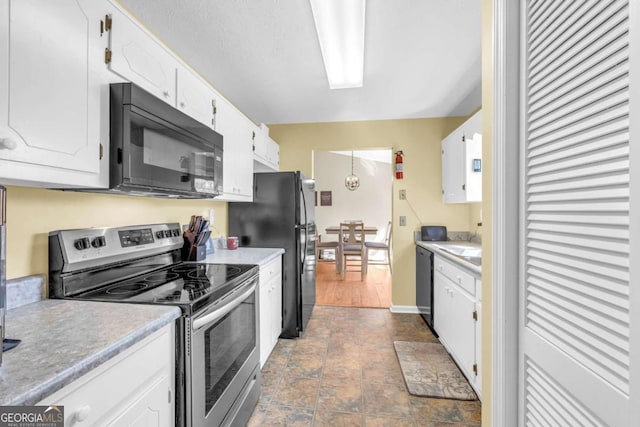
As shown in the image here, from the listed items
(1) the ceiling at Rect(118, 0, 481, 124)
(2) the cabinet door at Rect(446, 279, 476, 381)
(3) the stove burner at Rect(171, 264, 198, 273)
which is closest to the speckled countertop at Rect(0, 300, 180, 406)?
(3) the stove burner at Rect(171, 264, 198, 273)

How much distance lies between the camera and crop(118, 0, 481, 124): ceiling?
1667 mm

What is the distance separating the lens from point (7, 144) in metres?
0.81

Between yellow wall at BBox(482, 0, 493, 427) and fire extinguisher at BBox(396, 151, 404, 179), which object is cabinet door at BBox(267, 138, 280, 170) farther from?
yellow wall at BBox(482, 0, 493, 427)

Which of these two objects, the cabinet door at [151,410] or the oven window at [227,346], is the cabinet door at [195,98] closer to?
the oven window at [227,346]

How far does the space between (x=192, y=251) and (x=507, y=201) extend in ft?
6.21

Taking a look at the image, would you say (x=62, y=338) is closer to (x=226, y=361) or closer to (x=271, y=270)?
(x=226, y=361)

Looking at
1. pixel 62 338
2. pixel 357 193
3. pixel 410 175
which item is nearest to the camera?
pixel 62 338

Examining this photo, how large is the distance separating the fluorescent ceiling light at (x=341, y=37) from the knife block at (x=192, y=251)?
5.42 ft

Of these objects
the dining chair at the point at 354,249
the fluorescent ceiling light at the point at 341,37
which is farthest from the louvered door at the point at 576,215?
the dining chair at the point at 354,249

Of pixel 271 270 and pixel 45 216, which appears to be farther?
pixel 271 270

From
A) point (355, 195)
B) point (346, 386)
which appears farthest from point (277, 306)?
point (355, 195)

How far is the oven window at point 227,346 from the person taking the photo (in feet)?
4.17

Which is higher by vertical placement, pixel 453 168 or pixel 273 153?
pixel 273 153

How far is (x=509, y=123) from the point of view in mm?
948
